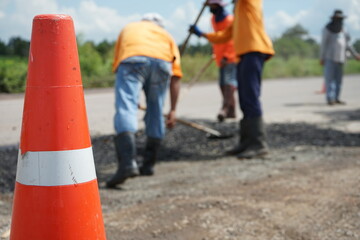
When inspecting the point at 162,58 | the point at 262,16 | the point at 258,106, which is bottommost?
the point at 258,106

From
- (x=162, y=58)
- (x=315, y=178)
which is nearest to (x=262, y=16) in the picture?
(x=162, y=58)

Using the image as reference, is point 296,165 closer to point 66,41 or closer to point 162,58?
point 162,58

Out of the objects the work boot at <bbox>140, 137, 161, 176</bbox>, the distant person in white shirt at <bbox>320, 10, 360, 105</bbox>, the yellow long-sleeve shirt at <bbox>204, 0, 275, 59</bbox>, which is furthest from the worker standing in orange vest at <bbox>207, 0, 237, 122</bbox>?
the distant person in white shirt at <bbox>320, 10, 360, 105</bbox>

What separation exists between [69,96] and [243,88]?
11.4 feet

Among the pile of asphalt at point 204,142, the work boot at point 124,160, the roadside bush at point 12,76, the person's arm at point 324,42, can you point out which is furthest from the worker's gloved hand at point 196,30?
the roadside bush at point 12,76

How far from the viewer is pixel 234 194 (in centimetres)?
389

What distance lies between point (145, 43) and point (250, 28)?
1313 mm

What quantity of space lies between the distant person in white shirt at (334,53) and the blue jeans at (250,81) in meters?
6.26

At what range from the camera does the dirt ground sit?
3129mm

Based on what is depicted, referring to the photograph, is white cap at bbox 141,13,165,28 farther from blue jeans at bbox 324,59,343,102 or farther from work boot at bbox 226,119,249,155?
blue jeans at bbox 324,59,343,102

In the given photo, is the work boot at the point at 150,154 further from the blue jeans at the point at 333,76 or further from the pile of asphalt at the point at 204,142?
the blue jeans at the point at 333,76

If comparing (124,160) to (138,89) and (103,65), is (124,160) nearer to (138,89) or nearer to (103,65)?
(138,89)

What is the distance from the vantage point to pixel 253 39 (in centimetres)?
541

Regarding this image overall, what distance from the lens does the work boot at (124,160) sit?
423 centimetres
